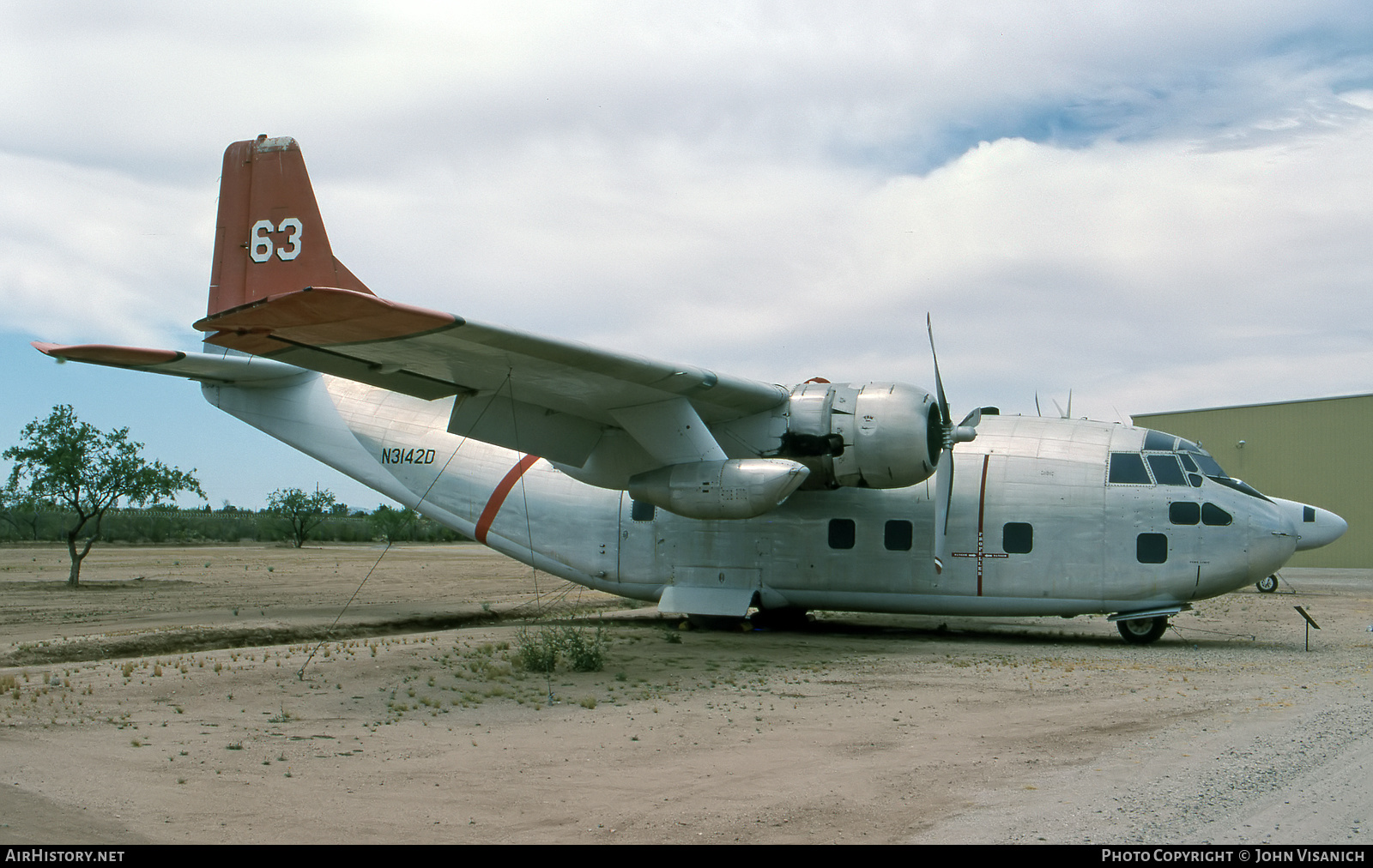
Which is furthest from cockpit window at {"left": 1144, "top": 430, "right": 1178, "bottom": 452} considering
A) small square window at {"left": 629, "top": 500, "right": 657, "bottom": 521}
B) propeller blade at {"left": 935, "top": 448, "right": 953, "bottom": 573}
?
small square window at {"left": 629, "top": 500, "right": 657, "bottom": 521}

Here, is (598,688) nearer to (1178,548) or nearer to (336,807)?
(336,807)

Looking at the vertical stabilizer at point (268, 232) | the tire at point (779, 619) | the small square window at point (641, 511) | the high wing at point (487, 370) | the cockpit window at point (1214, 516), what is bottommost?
the tire at point (779, 619)

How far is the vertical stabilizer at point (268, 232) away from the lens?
12406mm

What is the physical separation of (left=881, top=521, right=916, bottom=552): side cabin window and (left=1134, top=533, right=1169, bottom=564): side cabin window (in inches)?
110

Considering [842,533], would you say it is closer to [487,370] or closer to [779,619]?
[779,619]

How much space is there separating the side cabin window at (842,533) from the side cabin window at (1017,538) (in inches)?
77.1

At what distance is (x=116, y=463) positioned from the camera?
2197cm

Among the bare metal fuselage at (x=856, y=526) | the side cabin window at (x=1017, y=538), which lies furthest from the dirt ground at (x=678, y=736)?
the side cabin window at (x=1017, y=538)

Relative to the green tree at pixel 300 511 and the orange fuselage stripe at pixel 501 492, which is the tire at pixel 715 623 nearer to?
the orange fuselage stripe at pixel 501 492

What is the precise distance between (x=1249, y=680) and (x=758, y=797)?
6.53 meters

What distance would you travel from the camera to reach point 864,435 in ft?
40.6

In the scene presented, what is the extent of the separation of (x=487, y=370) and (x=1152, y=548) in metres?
8.49

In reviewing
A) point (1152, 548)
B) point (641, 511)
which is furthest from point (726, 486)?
point (1152, 548)
